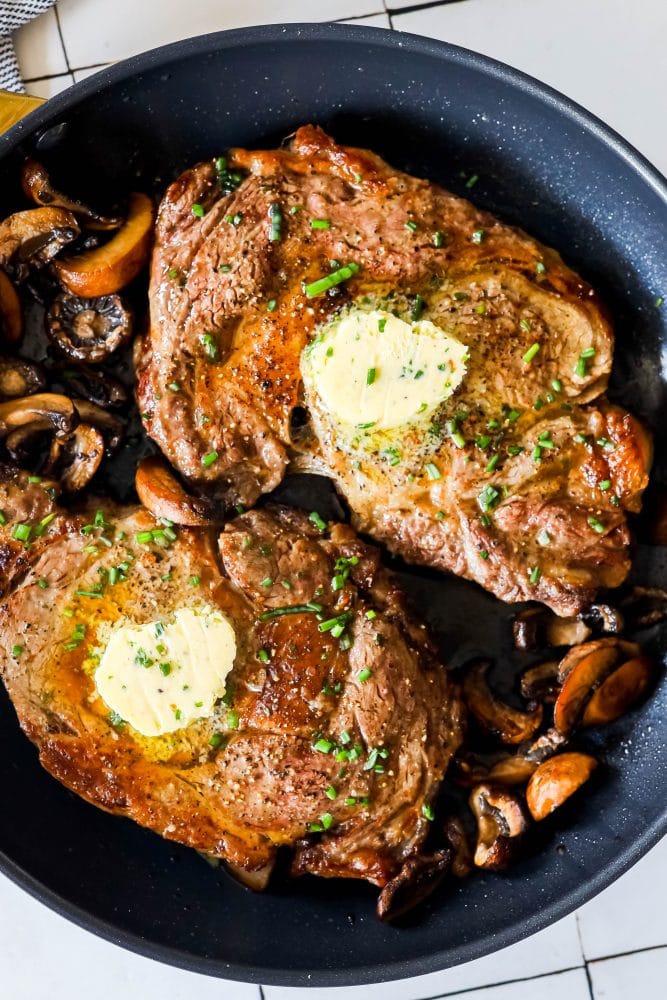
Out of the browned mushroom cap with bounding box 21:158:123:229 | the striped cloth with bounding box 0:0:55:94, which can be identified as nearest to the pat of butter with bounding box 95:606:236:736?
the browned mushroom cap with bounding box 21:158:123:229

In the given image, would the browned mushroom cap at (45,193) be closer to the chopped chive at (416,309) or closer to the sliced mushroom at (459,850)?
the chopped chive at (416,309)

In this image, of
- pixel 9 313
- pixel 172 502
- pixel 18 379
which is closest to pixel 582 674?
pixel 172 502

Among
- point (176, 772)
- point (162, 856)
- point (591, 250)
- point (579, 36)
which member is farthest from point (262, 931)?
point (579, 36)

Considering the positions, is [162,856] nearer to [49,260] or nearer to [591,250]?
[49,260]

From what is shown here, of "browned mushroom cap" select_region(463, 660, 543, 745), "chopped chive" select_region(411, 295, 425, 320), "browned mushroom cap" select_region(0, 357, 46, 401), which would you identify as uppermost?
"chopped chive" select_region(411, 295, 425, 320)

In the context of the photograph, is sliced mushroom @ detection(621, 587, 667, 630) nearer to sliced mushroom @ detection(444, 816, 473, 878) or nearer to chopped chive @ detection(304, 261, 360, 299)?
sliced mushroom @ detection(444, 816, 473, 878)
